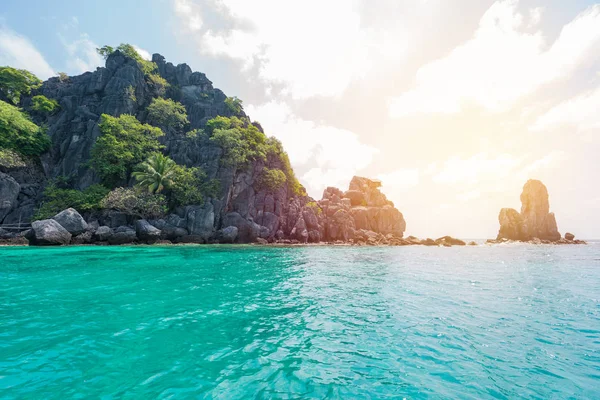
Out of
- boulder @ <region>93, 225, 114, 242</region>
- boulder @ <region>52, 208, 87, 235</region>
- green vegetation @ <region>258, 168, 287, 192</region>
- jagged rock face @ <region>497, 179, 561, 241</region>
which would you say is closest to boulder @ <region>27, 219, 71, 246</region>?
boulder @ <region>52, 208, 87, 235</region>

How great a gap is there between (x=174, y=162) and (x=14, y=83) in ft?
119

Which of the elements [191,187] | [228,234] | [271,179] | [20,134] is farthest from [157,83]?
[228,234]

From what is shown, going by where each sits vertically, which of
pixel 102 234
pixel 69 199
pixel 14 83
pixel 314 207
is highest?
pixel 14 83

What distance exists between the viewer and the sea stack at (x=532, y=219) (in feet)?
277

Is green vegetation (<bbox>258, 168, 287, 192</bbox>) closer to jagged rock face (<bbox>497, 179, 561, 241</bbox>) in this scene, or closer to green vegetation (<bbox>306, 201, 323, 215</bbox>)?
green vegetation (<bbox>306, 201, 323, 215</bbox>)

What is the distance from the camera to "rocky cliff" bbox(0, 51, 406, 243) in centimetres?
3688

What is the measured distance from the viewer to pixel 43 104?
1861 inches

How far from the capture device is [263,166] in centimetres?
5128

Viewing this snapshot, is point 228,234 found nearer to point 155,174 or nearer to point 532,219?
point 155,174

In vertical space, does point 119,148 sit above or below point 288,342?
above

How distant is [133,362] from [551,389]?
761 centimetres

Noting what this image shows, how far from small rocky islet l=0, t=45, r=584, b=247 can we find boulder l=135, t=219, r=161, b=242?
0.55ft

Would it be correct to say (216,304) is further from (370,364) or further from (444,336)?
(444,336)

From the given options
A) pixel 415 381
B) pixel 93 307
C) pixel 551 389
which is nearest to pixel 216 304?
pixel 93 307
